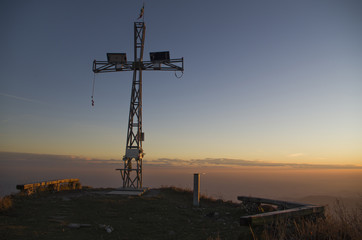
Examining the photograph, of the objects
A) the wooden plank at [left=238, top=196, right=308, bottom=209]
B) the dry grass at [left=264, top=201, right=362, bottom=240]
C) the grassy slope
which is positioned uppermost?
the dry grass at [left=264, top=201, right=362, bottom=240]

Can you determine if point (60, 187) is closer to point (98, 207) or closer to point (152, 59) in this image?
point (98, 207)

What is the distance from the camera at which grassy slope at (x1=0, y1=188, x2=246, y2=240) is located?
7206mm

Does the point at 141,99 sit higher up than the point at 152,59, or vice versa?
the point at 152,59

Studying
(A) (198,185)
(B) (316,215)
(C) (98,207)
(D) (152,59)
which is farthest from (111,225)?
(D) (152,59)

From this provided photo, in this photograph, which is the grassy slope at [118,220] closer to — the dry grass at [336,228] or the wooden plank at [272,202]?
the wooden plank at [272,202]

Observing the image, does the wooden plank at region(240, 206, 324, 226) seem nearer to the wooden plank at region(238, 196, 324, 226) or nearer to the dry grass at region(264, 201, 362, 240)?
the wooden plank at region(238, 196, 324, 226)

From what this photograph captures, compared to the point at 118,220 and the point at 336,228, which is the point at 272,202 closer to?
the point at 336,228

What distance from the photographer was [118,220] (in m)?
8.77

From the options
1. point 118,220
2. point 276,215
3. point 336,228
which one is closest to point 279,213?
point 276,215

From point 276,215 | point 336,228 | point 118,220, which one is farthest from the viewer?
point 118,220

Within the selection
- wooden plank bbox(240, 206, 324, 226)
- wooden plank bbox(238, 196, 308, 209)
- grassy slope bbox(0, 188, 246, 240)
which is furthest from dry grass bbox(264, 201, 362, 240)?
wooden plank bbox(238, 196, 308, 209)

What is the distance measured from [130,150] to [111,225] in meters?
9.13

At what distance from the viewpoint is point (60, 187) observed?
1538 cm

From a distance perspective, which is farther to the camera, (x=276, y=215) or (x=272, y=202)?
(x=272, y=202)
